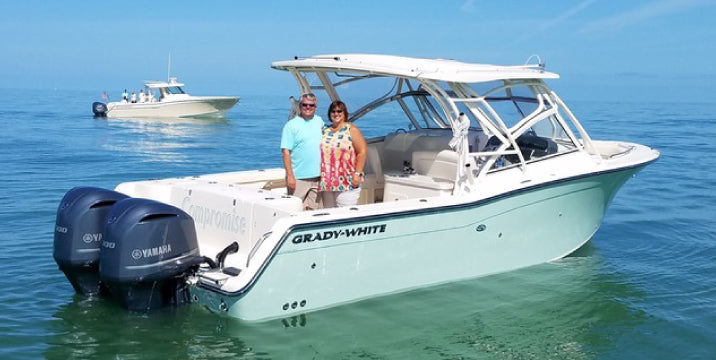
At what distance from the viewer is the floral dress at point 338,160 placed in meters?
6.75

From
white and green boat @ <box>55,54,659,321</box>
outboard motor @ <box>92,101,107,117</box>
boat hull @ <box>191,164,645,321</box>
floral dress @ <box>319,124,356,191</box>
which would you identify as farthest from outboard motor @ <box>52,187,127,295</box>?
outboard motor @ <box>92,101,107,117</box>

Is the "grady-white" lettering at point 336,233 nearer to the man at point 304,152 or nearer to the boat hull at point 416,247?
the boat hull at point 416,247

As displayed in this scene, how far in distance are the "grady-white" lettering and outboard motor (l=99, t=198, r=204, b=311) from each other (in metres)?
0.82

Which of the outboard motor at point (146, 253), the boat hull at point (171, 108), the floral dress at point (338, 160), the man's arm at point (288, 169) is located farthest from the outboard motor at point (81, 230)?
the boat hull at point (171, 108)

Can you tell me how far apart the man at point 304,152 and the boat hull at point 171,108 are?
3047 cm

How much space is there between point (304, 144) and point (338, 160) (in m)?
0.41

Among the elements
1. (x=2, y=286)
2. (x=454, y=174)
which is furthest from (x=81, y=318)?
(x=454, y=174)

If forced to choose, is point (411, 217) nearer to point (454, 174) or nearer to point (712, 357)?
point (454, 174)

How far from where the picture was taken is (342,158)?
6742 mm

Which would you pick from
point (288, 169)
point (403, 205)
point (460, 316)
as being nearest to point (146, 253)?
point (288, 169)

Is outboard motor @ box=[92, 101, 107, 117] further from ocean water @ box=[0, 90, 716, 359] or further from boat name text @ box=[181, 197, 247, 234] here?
boat name text @ box=[181, 197, 247, 234]

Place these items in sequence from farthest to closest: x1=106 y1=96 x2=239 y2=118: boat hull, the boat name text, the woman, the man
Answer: x1=106 y1=96 x2=239 y2=118: boat hull → the man → the woman → the boat name text

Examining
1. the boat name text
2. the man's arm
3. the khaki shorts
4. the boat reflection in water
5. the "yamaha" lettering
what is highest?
the man's arm

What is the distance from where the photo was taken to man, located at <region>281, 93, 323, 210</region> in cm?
688
